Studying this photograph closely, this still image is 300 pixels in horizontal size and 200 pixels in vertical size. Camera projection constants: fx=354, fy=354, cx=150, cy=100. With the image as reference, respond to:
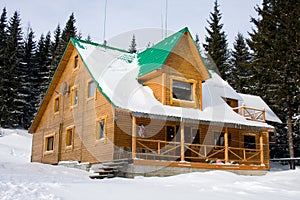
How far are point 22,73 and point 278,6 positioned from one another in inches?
1221

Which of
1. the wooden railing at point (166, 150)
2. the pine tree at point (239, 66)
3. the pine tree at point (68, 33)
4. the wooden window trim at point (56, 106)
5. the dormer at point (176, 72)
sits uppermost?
the pine tree at point (68, 33)

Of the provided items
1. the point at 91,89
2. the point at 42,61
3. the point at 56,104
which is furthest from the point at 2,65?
the point at 91,89

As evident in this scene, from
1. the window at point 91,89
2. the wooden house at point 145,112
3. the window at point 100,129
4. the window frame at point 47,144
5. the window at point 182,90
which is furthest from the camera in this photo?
the window frame at point 47,144

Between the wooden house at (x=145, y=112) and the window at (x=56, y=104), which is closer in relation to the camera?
the wooden house at (x=145, y=112)

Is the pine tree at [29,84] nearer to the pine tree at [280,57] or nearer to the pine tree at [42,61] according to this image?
the pine tree at [42,61]

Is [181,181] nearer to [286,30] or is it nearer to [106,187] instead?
[106,187]

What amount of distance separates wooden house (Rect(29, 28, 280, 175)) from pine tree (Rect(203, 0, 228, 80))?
1476 cm

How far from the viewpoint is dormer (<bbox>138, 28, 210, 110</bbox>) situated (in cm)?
1786

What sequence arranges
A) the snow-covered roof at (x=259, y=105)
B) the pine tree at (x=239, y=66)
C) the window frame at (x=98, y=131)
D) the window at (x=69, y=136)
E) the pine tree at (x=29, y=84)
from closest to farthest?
1. the window frame at (x=98, y=131)
2. the window at (x=69, y=136)
3. the snow-covered roof at (x=259, y=105)
4. the pine tree at (x=239, y=66)
5. the pine tree at (x=29, y=84)

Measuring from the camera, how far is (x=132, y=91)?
17562 mm

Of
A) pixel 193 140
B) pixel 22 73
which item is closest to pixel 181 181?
pixel 193 140

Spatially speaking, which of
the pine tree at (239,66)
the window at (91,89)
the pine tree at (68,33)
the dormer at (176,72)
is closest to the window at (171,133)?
the dormer at (176,72)

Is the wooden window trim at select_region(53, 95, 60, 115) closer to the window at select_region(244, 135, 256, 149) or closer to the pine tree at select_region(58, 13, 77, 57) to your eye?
the window at select_region(244, 135, 256, 149)

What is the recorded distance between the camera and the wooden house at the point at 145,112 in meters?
16.6
